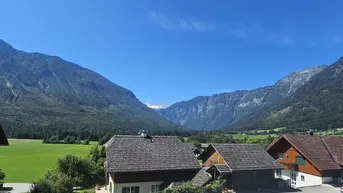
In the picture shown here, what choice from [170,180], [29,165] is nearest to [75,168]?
[170,180]

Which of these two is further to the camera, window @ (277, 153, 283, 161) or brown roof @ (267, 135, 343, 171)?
window @ (277, 153, 283, 161)

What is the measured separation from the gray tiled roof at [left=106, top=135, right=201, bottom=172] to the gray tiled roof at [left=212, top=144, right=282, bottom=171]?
431 centimetres

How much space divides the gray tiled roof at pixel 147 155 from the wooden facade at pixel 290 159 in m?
16.8

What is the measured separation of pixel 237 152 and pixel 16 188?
36117 mm

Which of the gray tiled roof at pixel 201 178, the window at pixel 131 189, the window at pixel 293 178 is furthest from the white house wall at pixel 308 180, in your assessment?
the window at pixel 131 189

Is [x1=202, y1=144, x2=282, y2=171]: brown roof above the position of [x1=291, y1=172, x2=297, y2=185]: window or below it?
above

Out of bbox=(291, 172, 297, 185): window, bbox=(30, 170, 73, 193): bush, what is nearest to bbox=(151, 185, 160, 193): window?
bbox=(30, 170, 73, 193): bush

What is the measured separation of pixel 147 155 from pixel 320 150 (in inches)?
1047

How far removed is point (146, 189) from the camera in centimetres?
3325

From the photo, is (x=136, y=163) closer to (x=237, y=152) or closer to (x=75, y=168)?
(x=75, y=168)

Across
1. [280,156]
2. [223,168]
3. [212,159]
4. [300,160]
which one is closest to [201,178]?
[223,168]

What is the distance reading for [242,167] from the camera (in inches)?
1437

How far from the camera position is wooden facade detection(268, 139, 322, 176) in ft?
132

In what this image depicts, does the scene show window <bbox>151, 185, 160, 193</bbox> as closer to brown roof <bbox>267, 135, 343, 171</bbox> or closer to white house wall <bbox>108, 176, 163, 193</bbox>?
white house wall <bbox>108, 176, 163, 193</bbox>
